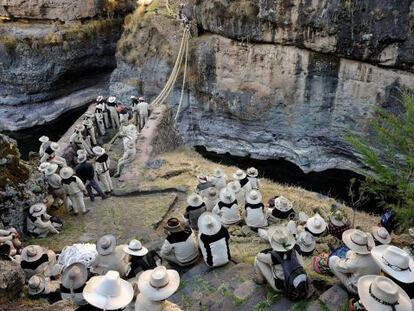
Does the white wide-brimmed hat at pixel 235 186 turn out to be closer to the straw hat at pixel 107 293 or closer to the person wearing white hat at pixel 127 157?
the person wearing white hat at pixel 127 157

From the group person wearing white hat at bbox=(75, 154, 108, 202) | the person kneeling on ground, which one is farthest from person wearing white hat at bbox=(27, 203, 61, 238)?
the person kneeling on ground

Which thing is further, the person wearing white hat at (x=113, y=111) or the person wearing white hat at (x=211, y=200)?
the person wearing white hat at (x=113, y=111)

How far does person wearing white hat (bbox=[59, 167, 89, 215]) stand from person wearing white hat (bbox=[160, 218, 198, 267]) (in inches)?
133

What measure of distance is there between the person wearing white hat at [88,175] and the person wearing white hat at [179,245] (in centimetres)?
389

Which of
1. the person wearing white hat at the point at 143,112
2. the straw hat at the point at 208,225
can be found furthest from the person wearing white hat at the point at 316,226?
the person wearing white hat at the point at 143,112

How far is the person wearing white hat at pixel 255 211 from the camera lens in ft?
25.1

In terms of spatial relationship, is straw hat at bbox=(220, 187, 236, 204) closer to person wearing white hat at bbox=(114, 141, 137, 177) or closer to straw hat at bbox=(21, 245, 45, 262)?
straw hat at bbox=(21, 245, 45, 262)

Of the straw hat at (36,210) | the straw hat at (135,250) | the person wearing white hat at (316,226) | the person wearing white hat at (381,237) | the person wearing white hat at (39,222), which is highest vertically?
the person wearing white hat at (381,237)

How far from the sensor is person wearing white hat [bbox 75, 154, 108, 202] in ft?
30.7

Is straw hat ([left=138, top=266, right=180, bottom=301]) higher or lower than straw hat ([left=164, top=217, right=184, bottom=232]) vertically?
higher

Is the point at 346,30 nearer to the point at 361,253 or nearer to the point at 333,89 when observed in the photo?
the point at 333,89

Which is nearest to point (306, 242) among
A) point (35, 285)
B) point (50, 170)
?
point (35, 285)

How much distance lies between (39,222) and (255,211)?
161 inches

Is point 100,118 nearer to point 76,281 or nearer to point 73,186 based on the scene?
point 73,186
